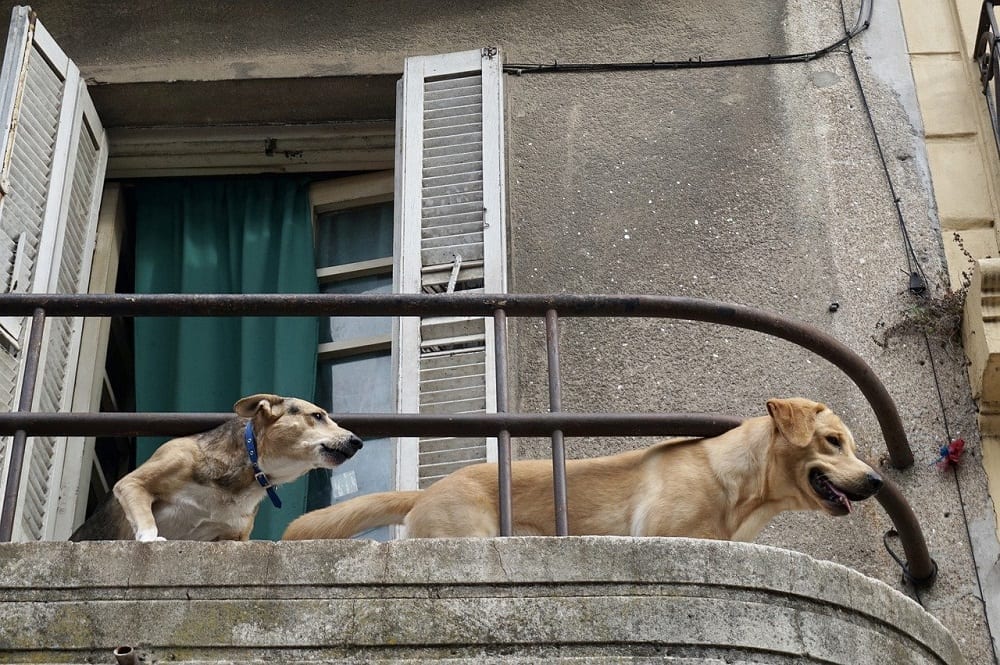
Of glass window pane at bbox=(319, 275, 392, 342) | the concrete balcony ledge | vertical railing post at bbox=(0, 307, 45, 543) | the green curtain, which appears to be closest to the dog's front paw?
vertical railing post at bbox=(0, 307, 45, 543)

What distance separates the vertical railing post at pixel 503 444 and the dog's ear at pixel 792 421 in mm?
1094

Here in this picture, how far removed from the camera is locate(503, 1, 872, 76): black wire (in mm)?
7812

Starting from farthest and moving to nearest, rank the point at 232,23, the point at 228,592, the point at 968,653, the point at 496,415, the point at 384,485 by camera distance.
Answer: the point at 232,23
the point at 384,485
the point at 968,653
the point at 496,415
the point at 228,592

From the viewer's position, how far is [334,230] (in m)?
8.37

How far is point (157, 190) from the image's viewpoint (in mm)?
8477

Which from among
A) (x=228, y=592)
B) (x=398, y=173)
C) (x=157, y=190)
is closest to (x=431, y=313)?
(x=228, y=592)

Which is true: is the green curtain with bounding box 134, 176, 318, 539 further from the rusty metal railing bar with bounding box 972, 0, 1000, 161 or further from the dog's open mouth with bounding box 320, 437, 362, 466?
the rusty metal railing bar with bounding box 972, 0, 1000, 161

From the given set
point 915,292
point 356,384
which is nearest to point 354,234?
point 356,384

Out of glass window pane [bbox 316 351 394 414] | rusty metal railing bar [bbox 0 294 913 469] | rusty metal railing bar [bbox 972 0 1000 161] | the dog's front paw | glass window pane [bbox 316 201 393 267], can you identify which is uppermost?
rusty metal railing bar [bbox 972 0 1000 161]

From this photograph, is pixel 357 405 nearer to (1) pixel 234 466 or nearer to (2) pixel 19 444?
(1) pixel 234 466

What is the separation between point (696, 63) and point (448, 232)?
169 cm

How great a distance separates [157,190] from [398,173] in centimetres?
170

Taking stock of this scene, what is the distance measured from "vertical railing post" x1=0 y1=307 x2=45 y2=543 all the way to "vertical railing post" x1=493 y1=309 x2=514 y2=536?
1.43m

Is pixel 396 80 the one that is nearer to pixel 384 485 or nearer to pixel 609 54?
pixel 609 54
